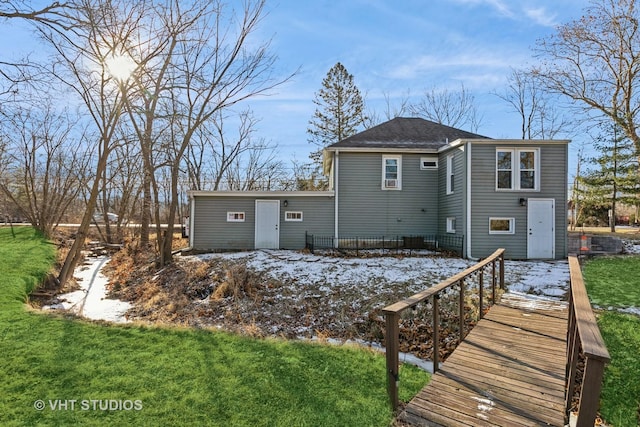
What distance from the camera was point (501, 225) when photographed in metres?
11.4

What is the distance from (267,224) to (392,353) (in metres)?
11.2

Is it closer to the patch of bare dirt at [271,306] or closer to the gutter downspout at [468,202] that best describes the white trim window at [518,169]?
the gutter downspout at [468,202]

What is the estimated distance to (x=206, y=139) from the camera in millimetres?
23734

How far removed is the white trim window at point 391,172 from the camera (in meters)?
13.8

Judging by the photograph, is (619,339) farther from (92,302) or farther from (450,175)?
(92,302)

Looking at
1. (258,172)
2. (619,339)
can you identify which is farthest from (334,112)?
(619,339)

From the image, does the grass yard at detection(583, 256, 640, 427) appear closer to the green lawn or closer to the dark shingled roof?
the green lawn

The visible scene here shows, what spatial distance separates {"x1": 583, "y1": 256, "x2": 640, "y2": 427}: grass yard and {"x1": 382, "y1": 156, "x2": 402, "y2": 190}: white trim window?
21.8 feet

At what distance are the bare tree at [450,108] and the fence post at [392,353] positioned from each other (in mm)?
24826

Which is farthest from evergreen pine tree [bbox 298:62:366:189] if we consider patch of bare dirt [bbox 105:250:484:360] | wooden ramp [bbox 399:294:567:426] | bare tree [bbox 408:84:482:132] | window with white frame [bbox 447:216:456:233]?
wooden ramp [bbox 399:294:567:426]

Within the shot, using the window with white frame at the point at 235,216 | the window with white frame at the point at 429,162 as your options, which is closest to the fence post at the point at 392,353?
the window with white frame at the point at 235,216

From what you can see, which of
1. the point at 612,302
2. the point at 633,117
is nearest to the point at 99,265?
the point at 612,302

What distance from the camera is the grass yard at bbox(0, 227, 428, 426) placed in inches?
119

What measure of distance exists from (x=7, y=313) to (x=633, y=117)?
81.9ft
